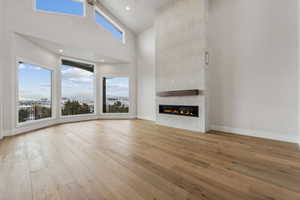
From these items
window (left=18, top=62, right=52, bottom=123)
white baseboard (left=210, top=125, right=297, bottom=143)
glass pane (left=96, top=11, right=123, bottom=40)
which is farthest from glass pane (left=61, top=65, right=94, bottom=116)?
white baseboard (left=210, top=125, right=297, bottom=143)

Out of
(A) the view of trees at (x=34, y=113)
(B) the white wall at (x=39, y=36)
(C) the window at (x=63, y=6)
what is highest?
(C) the window at (x=63, y=6)

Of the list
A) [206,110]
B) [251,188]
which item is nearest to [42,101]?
[206,110]

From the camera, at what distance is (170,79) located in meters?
4.34

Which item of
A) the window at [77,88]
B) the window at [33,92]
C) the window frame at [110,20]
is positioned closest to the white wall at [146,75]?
the window frame at [110,20]

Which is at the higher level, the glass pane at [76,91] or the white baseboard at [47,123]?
the glass pane at [76,91]

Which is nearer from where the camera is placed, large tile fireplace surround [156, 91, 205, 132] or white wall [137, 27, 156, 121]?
large tile fireplace surround [156, 91, 205, 132]

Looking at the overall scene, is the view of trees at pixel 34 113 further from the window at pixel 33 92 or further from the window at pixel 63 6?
the window at pixel 63 6

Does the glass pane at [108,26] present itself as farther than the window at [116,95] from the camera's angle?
No

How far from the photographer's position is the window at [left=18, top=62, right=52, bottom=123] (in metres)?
3.78

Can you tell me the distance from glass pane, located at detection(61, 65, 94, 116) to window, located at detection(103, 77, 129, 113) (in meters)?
0.62

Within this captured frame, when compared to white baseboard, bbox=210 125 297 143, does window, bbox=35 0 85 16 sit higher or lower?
higher

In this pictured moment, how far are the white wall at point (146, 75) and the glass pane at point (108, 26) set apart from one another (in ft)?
3.13

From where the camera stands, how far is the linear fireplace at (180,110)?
370 cm

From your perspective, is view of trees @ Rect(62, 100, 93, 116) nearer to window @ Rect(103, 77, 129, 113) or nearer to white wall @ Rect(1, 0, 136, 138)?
white wall @ Rect(1, 0, 136, 138)
